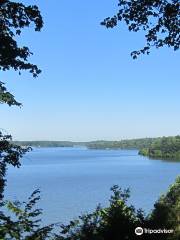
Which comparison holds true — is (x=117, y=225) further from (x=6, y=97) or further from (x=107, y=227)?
(x=6, y=97)

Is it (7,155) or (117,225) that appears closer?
(7,155)

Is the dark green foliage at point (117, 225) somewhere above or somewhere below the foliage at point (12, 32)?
below

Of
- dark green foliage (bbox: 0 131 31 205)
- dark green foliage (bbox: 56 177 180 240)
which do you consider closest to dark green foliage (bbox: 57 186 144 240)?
dark green foliage (bbox: 56 177 180 240)

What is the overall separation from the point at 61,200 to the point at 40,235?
5309 cm

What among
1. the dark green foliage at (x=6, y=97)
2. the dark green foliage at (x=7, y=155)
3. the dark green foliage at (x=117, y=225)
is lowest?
the dark green foliage at (x=117, y=225)

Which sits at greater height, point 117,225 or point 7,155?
point 7,155

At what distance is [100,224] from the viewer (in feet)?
47.7

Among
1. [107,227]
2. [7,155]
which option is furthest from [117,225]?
[7,155]

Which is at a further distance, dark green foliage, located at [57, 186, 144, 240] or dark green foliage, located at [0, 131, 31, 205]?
dark green foliage, located at [57, 186, 144, 240]

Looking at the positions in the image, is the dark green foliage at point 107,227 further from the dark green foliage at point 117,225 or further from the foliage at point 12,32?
the foliage at point 12,32

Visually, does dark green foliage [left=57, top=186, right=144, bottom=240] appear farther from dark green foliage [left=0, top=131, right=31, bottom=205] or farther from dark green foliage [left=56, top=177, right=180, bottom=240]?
dark green foliage [left=0, top=131, right=31, bottom=205]

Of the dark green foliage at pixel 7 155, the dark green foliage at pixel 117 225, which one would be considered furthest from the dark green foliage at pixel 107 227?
the dark green foliage at pixel 7 155

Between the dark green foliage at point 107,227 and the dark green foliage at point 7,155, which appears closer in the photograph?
the dark green foliage at point 7,155

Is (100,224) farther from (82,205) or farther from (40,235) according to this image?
(82,205)
